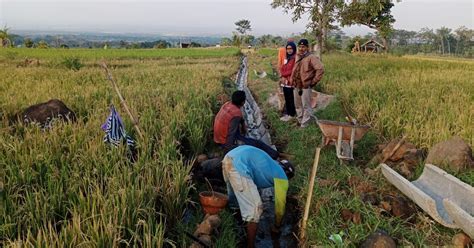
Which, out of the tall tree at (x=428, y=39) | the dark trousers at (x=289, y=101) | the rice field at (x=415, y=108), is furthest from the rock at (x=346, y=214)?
the tall tree at (x=428, y=39)

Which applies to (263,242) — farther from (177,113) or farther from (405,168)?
(177,113)

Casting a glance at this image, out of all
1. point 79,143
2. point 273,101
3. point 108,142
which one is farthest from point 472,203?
point 273,101

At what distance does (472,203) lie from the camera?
11.7 feet

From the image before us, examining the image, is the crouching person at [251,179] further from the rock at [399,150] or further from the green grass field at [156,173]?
the rock at [399,150]

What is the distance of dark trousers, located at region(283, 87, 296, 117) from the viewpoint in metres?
8.12

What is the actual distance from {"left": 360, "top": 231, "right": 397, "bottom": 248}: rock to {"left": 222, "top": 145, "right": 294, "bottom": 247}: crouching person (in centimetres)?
98

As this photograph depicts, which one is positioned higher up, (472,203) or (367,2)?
(367,2)

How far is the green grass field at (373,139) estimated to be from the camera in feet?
11.3

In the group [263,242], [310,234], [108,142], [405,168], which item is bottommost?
[263,242]

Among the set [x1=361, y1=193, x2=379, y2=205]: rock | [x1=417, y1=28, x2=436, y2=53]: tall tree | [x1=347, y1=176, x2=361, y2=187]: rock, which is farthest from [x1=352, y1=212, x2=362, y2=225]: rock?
[x1=417, y1=28, x2=436, y2=53]: tall tree

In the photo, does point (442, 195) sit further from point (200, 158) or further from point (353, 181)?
point (200, 158)

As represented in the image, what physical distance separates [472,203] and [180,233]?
278cm

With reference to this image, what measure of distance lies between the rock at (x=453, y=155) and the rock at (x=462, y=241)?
4.67 feet

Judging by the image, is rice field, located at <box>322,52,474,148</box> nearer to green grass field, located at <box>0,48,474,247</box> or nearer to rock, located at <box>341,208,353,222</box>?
green grass field, located at <box>0,48,474,247</box>
